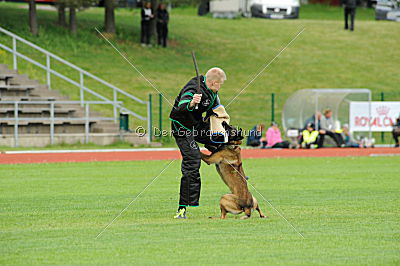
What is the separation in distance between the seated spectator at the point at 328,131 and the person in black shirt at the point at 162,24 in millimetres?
15626

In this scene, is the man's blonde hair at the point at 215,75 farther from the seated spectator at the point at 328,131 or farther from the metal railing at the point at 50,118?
the seated spectator at the point at 328,131

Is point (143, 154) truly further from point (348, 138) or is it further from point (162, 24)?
point (162, 24)

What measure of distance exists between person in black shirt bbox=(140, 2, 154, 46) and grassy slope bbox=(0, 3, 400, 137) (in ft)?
2.28

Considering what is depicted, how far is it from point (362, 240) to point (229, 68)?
34985 mm

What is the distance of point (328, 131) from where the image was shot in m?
31.0

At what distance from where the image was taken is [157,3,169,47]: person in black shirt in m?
45.0

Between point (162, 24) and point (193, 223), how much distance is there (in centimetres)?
3549

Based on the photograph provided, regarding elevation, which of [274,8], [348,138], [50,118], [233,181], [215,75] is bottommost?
[348,138]

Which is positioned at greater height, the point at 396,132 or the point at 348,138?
the point at 396,132

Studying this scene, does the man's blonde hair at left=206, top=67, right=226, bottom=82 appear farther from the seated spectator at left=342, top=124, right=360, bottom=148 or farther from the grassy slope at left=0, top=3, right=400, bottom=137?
the grassy slope at left=0, top=3, right=400, bottom=137

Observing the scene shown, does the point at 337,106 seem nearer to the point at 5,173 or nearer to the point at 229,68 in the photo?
the point at 229,68

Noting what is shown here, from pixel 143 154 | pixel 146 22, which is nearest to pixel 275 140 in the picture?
pixel 143 154

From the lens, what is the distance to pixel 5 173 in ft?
67.2

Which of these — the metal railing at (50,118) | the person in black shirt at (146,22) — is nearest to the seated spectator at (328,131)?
the metal railing at (50,118)
